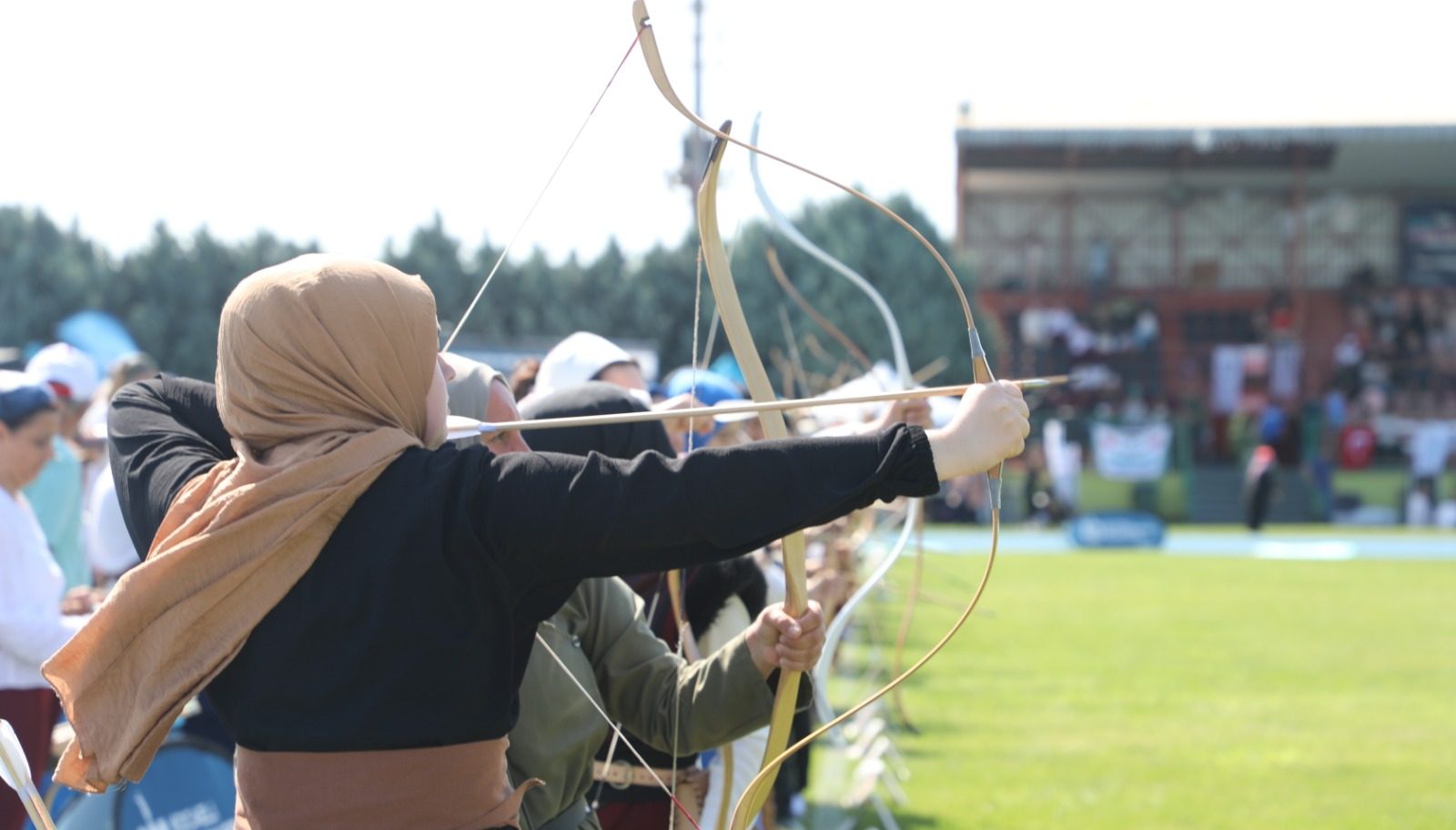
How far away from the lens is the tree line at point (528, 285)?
24203 millimetres

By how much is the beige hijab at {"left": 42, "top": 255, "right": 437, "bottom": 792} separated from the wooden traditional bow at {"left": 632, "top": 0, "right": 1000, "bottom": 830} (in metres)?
0.50

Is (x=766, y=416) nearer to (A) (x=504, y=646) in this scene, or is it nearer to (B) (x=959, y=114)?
(A) (x=504, y=646)

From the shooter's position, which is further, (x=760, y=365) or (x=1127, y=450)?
(x=1127, y=450)

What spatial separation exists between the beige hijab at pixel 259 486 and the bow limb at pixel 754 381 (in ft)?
1.88

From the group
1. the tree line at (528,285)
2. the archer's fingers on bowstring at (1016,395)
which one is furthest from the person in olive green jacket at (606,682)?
the tree line at (528,285)

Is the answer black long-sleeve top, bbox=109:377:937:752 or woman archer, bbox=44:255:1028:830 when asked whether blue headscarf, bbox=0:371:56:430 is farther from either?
black long-sleeve top, bbox=109:377:937:752

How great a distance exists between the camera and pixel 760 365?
237cm

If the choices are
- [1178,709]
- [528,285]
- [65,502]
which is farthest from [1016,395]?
[528,285]

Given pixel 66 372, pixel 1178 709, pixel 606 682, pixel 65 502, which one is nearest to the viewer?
pixel 606 682

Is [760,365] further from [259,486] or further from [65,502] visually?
[65,502]

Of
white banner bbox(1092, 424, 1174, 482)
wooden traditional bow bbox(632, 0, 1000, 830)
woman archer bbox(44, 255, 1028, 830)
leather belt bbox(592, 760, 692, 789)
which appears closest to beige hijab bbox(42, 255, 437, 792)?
woman archer bbox(44, 255, 1028, 830)

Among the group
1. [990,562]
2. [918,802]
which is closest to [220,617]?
[990,562]

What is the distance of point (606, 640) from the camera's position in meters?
2.51

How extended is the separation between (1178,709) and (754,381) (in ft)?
23.0
